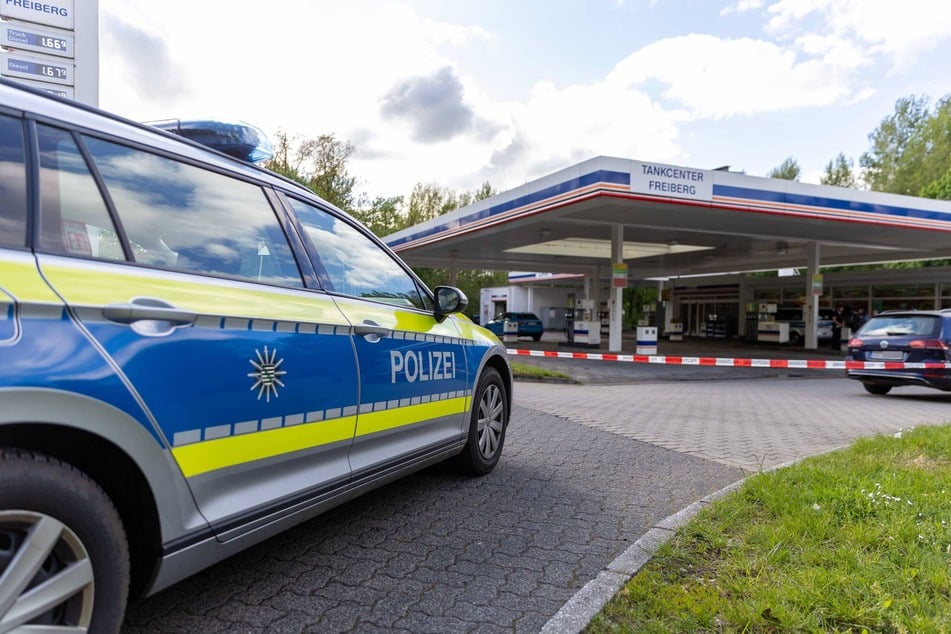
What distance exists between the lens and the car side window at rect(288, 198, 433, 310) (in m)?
3.04

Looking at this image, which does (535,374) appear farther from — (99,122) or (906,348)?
(99,122)

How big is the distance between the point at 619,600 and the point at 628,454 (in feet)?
9.98

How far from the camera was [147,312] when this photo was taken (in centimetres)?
185

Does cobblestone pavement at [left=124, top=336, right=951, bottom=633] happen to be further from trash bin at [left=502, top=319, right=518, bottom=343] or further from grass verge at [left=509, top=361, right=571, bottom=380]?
trash bin at [left=502, top=319, right=518, bottom=343]

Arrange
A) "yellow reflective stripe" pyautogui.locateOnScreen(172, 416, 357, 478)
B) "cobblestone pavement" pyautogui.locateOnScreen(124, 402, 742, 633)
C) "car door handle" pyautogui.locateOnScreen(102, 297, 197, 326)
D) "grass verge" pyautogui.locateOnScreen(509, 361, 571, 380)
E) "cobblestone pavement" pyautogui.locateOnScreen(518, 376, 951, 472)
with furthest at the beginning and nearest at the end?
"grass verge" pyautogui.locateOnScreen(509, 361, 571, 380) < "cobblestone pavement" pyautogui.locateOnScreen(518, 376, 951, 472) < "cobblestone pavement" pyautogui.locateOnScreen(124, 402, 742, 633) < "yellow reflective stripe" pyautogui.locateOnScreen(172, 416, 357, 478) < "car door handle" pyautogui.locateOnScreen(102, 297, 197, 326)

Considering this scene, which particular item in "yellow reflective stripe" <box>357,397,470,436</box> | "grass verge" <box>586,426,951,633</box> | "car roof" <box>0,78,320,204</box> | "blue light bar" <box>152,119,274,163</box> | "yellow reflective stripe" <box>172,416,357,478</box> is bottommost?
"grass verge" <box>586,426,951,633</box>

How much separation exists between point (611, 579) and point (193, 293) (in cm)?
218

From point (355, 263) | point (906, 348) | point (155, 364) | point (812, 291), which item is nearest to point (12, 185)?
point (155, 364)

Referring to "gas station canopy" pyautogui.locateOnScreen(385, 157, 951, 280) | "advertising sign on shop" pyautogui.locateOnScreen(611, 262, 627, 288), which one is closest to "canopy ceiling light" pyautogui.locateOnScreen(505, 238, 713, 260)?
"gas station canopy" pyautogui.locateOnScreen(385, 157, 951, 280)

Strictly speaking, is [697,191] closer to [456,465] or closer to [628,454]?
[628,454]

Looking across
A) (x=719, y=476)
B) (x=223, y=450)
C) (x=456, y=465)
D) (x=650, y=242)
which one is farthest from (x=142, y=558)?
(x=650, y=242)

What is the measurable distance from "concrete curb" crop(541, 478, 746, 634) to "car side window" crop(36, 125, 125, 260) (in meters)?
2.14

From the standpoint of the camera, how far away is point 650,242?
2419 cm

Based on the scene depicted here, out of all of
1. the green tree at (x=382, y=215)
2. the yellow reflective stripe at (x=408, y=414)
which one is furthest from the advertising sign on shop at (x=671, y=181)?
the green tree at (x=382, y=215)
